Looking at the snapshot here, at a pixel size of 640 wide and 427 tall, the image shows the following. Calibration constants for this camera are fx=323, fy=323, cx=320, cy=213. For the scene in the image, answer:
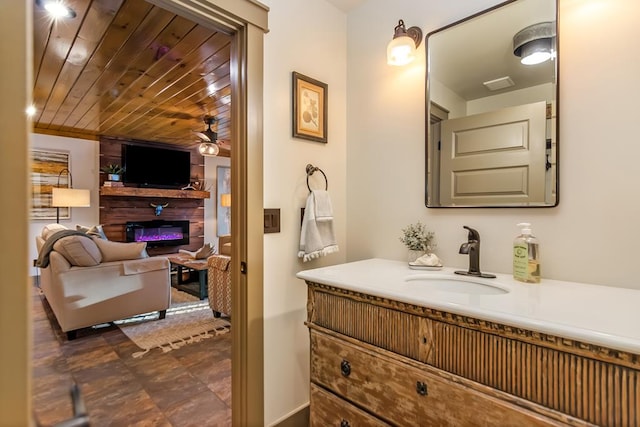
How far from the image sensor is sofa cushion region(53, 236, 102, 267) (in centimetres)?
275

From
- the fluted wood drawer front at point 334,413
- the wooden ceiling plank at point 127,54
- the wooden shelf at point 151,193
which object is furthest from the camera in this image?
the wooden shelf at point 151,193

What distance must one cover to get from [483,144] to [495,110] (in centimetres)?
15

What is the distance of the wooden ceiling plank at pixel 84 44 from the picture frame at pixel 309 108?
3.53ft

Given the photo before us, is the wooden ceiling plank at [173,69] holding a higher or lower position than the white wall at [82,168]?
higher

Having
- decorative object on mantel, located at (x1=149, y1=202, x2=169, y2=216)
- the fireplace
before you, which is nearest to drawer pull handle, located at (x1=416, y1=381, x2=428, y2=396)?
the fireplace

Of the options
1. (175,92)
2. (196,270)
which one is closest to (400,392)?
(175,92)

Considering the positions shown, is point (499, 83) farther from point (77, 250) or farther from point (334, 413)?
point (77, 250)

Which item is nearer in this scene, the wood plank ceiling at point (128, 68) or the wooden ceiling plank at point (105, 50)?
the wooden ceiling plank at point (105, 50)

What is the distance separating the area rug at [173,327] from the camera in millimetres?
2738

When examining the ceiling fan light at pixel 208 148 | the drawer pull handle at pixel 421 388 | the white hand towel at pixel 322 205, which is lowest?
the drawer pull handle at pixel 421 388

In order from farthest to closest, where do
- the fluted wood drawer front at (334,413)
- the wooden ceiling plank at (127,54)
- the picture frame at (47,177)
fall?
1. the picture frame at (47,177)
2. the wooden ceiling plank at (127,54)
3. the fluted wood drawer front at (334,413)

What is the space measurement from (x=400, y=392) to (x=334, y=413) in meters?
0.35

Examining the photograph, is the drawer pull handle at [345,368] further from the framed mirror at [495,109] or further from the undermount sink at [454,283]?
the framed mirror at [495,109]

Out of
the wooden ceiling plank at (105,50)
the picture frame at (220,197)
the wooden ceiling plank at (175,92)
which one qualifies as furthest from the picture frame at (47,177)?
the picture frame at (220,197)
